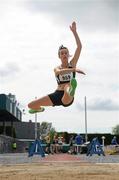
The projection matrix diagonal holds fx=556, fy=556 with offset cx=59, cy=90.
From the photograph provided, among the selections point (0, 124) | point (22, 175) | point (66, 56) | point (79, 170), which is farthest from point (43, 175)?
point (0, 124)

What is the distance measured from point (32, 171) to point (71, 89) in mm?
3846

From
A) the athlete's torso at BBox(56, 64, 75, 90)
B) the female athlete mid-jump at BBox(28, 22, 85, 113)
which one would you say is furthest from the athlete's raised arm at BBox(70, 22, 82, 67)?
the athlete's torso at BBox(56, 64, 75, 90)

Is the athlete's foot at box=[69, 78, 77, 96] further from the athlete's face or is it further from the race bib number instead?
the athlete's face

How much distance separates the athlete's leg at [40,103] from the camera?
19375mm

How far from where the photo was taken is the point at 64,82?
19328 mm

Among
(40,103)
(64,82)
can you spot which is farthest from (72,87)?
(40,103)

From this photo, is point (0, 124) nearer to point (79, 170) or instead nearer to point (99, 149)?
point (99, 149)

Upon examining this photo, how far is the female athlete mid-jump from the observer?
62.2 ft

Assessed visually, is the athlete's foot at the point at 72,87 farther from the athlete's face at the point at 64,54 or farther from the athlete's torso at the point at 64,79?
the athlete's face at the point at 64,54

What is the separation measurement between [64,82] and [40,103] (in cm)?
113

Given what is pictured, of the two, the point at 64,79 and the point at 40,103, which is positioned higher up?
the point at 64,79

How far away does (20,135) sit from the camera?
80062mm

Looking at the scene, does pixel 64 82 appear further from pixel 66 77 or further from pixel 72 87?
pixel 72 87

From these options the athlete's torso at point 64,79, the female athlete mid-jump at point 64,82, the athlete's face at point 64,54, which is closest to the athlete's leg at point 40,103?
the female athlete mid-jump at point 64,82
